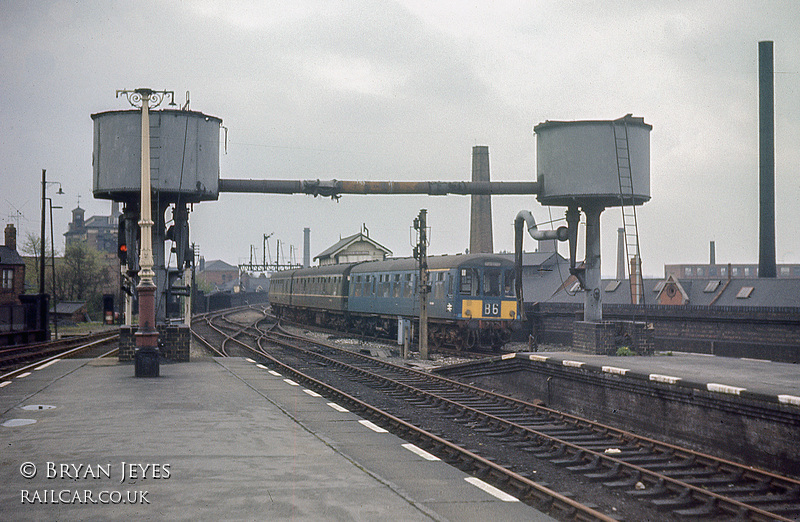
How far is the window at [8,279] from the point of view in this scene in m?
49.3

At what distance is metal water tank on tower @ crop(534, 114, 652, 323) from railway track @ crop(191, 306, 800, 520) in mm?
6562

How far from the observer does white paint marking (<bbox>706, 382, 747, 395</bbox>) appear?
36.8 feet

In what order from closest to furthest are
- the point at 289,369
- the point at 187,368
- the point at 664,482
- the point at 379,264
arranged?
the point at 664,482 < the point at 187,368 < the point at 289,369 < the point at 379,264

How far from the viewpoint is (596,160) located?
2123 centimetres

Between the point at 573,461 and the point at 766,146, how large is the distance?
34695mm

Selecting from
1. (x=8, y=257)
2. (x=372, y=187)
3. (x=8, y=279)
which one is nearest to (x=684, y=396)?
(x=372, y=187)

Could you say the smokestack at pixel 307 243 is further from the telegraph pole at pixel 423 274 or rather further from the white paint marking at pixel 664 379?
the white paint marking at pixel 664 379

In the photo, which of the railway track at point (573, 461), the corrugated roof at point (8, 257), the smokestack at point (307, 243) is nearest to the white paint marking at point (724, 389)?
the railway track at point (573, 461)

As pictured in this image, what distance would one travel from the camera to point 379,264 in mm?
36562

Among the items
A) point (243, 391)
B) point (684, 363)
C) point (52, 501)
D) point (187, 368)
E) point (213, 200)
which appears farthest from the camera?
point (213, 200)

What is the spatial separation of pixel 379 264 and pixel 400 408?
845 inches

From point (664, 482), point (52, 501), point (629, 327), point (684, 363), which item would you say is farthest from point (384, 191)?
point (52, 501)

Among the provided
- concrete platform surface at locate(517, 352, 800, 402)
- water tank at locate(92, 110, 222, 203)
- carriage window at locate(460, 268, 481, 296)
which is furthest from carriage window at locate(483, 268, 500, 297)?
water tank at locate(92, 110, 222, 203)

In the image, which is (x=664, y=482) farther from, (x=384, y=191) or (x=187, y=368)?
(x=384, y=191)
